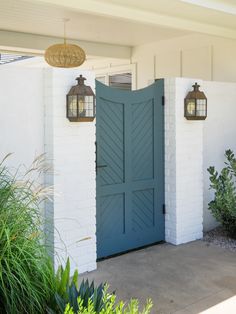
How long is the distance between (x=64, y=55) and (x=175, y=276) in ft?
13.6

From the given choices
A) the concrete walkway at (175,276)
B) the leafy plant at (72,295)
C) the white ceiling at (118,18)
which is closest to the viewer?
the leafy plant at (72,295)

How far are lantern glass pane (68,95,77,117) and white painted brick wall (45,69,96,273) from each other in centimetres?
6

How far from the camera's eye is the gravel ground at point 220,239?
5422 mm

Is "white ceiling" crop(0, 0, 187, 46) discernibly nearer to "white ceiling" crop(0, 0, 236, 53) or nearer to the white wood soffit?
"white ceiling" crop(0, 0, 236, 53)

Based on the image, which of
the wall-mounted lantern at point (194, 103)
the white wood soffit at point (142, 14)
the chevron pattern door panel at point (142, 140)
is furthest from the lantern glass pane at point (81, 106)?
the wall-mounted lantern at point (194, 103)

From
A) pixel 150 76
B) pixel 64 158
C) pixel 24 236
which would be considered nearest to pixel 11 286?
pixel 24 236

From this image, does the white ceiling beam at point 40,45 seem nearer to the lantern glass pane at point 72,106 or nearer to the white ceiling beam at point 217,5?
the white ceiling beam at point 217,5

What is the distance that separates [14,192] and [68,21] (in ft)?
16.4

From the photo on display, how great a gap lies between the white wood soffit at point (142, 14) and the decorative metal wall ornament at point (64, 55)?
1.84 m

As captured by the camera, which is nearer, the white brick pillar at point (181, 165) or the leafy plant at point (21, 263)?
the leafy plant at point (21, 263)

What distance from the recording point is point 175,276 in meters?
4.40

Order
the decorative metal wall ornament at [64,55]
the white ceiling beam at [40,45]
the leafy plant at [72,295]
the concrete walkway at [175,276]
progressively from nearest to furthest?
1. the leafy plant at [72,295]
2. the concrete walkway at [175,276]
3. the decorative metal wall ornament at [64,55]
4. the white ceiling beam at [40,45]

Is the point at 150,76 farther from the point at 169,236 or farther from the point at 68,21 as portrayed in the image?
the point at 169,236

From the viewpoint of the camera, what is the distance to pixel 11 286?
2564 mm
